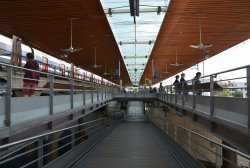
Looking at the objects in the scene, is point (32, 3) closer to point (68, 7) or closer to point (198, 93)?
point (68, 7)

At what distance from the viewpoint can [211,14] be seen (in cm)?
1772

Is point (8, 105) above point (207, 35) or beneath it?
beneath

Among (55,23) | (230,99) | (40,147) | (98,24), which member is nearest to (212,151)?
(230,99)

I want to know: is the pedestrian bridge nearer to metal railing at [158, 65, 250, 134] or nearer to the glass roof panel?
metal railing at [158, 65, 250, 134]

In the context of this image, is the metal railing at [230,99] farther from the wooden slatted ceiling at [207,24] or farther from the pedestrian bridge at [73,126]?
the wooden slatted ceiling at [207,24]

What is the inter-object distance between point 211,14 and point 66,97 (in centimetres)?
1083

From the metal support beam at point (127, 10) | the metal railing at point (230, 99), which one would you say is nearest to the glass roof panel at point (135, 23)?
the metal support beam at point (127, 10)

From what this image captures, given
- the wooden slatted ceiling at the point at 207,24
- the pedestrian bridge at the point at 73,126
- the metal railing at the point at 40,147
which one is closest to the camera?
the metal railing at the point at 40,147

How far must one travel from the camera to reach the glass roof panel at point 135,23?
17.3 m

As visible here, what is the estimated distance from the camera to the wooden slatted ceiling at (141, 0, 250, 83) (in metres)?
15.9

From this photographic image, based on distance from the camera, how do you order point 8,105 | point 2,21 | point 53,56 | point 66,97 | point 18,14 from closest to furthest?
point 8,105 < point 66,97 < point 18,14 < point 2,21 < point 53,56

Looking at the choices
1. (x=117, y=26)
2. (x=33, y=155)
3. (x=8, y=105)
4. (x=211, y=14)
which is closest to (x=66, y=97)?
(x=8, y=105)

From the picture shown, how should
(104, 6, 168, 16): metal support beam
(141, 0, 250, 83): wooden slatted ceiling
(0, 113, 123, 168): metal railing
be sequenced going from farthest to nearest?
(104, 6, 168, 16): metal support beam
(141, 0, 250, 83): wooden slatted ceiling
(0, 113, 123, 168): metal railing

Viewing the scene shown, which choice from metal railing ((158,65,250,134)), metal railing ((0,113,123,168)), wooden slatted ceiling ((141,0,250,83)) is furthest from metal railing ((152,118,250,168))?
wooden slatted ceiling ((141,0,250,83))
